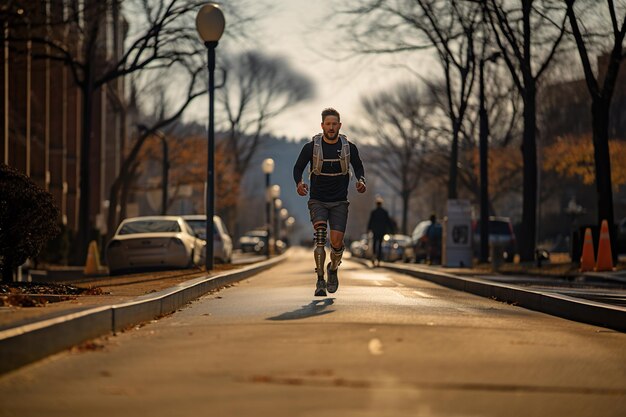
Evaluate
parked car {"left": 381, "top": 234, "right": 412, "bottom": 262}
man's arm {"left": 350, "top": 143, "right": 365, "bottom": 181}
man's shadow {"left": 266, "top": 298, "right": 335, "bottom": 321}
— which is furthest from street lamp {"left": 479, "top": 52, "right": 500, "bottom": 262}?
man's shadow {"left": 266, "top": 298, "right": 335, "bottom": 321}

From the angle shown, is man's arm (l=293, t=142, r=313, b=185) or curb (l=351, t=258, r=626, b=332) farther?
man's arm (l=293, t=142, r=313, b=185)

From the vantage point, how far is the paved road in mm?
5828

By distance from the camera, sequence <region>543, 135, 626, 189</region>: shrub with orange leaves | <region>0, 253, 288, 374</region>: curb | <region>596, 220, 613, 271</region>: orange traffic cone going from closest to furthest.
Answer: <region>0, 253, 288, 374</region>: curb
<region>596, 220, 613, 271</region>: orange traffic cone
<region>543, 135, 626, 189</region>: shrub with orange leaves

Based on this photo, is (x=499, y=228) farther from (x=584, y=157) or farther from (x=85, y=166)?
(x=584, y=157)

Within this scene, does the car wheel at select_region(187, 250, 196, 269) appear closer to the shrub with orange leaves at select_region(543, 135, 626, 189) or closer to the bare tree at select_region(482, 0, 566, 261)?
the bare tree at select_region(482, 0, 566, 261)

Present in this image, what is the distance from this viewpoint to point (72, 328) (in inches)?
326

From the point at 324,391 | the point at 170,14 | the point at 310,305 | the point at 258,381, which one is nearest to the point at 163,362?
the point at 258,381

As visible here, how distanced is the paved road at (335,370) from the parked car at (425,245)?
87.7 feet

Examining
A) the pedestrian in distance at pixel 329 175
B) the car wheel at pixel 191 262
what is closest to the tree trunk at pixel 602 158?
the car wheel at pixel 191 262

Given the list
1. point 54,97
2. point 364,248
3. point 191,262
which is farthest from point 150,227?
point 364,248

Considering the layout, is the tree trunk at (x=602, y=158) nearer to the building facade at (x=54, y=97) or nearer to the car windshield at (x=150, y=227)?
the car windshield at (x=150, y=227)

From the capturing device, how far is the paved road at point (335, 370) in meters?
5.83

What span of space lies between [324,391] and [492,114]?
56752 millimetres

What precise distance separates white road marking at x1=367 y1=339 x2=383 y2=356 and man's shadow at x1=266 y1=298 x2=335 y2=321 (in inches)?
84.0
